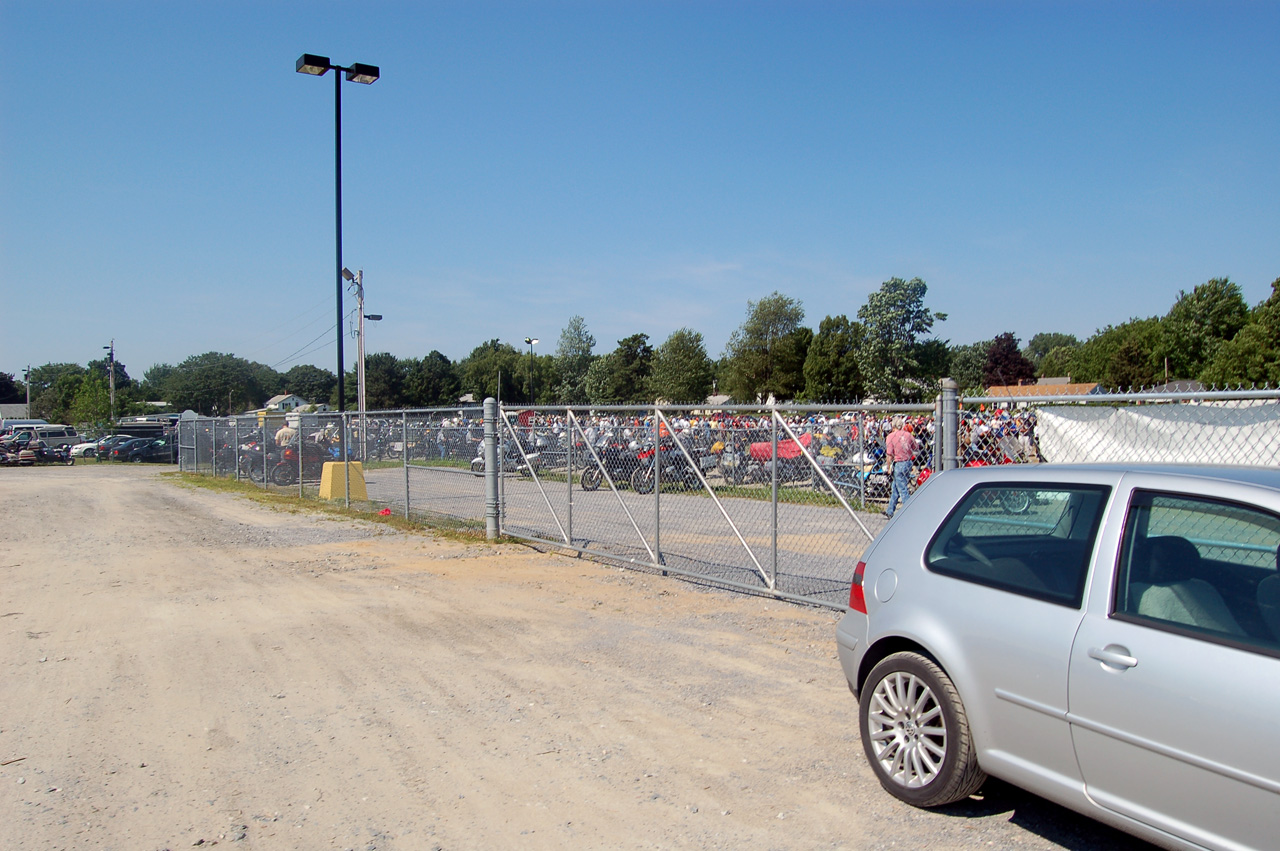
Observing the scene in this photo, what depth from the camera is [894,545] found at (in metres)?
4.10

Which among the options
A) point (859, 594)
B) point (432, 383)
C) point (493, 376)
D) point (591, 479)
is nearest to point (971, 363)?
point (493, 376)

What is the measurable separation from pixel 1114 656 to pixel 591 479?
8137 mm

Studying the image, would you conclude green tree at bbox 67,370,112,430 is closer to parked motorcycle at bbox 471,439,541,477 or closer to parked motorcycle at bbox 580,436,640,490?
parked motorcycle at bbox 471,439,541,477

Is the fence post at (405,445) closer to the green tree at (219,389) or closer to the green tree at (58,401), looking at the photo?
the green tree at (58,401)

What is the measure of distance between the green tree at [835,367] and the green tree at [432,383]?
51022mm

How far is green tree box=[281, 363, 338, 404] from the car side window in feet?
451

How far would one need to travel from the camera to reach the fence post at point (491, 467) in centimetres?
1179

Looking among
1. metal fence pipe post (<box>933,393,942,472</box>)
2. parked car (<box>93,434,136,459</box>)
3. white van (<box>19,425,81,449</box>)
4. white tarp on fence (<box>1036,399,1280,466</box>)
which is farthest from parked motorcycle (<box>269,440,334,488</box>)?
white van (<box>19,425,81,449</box>)

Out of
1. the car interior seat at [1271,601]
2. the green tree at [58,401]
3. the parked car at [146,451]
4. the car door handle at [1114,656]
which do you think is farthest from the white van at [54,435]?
the car interior seat at [1271,601]

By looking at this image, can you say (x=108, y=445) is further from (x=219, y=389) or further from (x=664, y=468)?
(x=219, y=389)

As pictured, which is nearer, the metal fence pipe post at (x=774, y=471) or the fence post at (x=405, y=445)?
the metal fence pipe post at (x=774, y=471)

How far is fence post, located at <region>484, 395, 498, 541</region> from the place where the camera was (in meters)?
11.8

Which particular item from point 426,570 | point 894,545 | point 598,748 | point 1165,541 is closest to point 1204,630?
point 1165,541

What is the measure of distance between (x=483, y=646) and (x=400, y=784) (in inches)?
99.4
